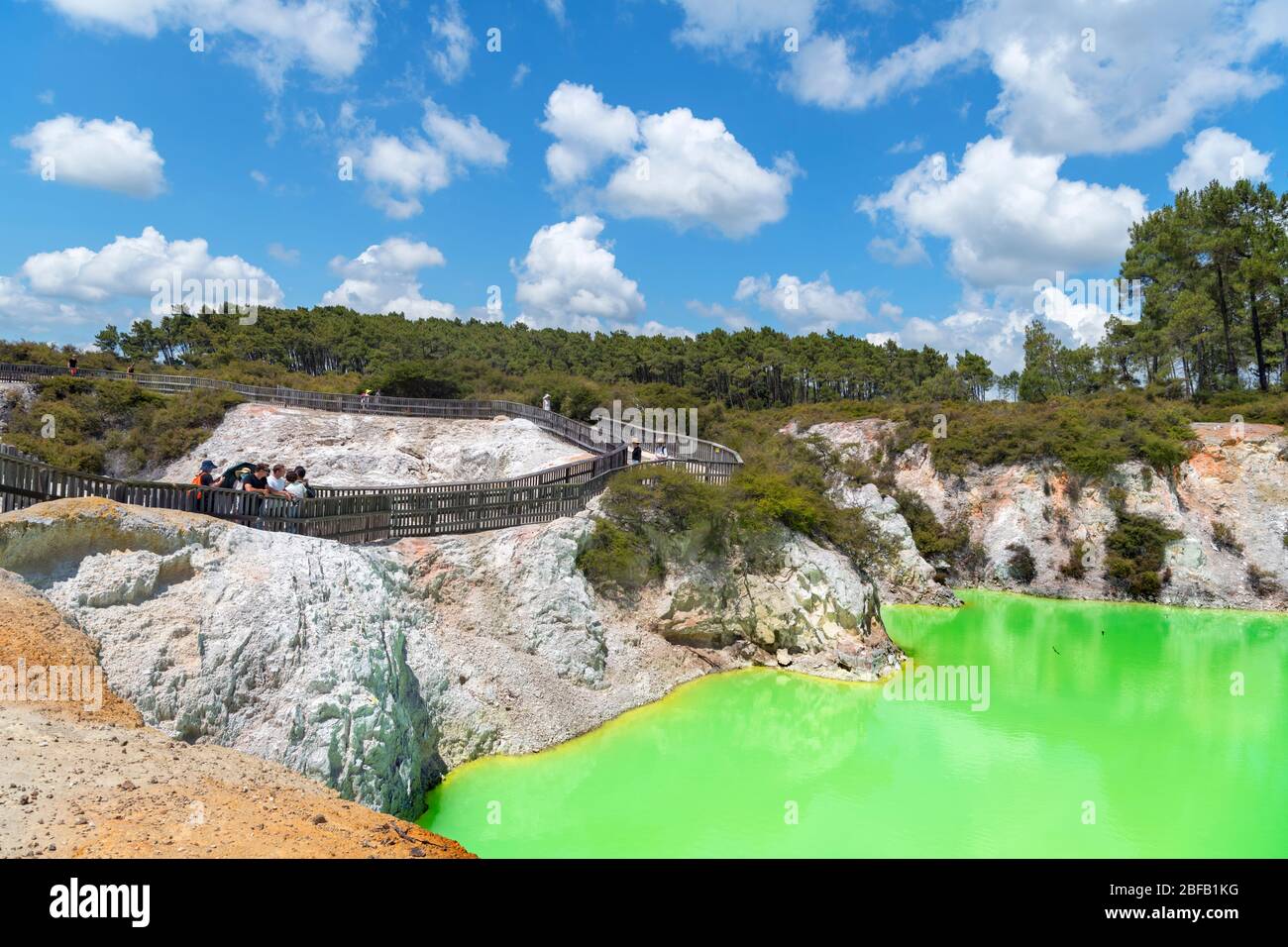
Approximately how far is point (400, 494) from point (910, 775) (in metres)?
13.9

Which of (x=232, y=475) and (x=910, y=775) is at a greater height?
(x=232, y=475)

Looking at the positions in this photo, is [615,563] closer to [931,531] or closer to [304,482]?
[304,482]

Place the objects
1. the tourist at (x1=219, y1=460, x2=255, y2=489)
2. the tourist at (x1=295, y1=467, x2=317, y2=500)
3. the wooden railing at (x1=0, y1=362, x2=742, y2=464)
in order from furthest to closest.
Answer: the wooden railing at (x1=0, y1=362, x2=742, y2=464)
the tourist at (x1=295, y1=467, x2=317, y2=500)
the tourist at (x1=219, y1=460, x2=255, y2=489)

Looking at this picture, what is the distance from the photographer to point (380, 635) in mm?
13594

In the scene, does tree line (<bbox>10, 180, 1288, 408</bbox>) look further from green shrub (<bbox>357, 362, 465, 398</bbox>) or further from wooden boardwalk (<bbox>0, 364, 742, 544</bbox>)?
wooden boardwalk (<bbox>0, 364, 742, 544</bbox>)

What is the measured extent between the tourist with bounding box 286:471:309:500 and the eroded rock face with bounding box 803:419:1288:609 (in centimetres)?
2785

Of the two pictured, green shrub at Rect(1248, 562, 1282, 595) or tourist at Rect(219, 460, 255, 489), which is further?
green shrub at Rect(1248, 562, 1282, 595)

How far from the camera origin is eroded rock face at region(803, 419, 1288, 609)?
115 feet

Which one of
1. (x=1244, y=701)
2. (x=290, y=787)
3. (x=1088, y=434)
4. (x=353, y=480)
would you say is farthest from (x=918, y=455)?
(x=290, y=787)

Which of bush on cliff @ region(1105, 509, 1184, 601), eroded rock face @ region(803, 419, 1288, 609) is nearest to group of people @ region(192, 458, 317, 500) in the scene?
eroded rock face @ region(803, 419, 1288, 609)

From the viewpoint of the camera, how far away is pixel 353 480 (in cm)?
2731

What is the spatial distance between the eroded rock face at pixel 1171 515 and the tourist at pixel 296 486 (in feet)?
91.4

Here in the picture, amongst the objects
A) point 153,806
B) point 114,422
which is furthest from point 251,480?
point 114,422

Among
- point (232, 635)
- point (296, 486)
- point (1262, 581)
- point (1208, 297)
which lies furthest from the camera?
point (1208, 297)
